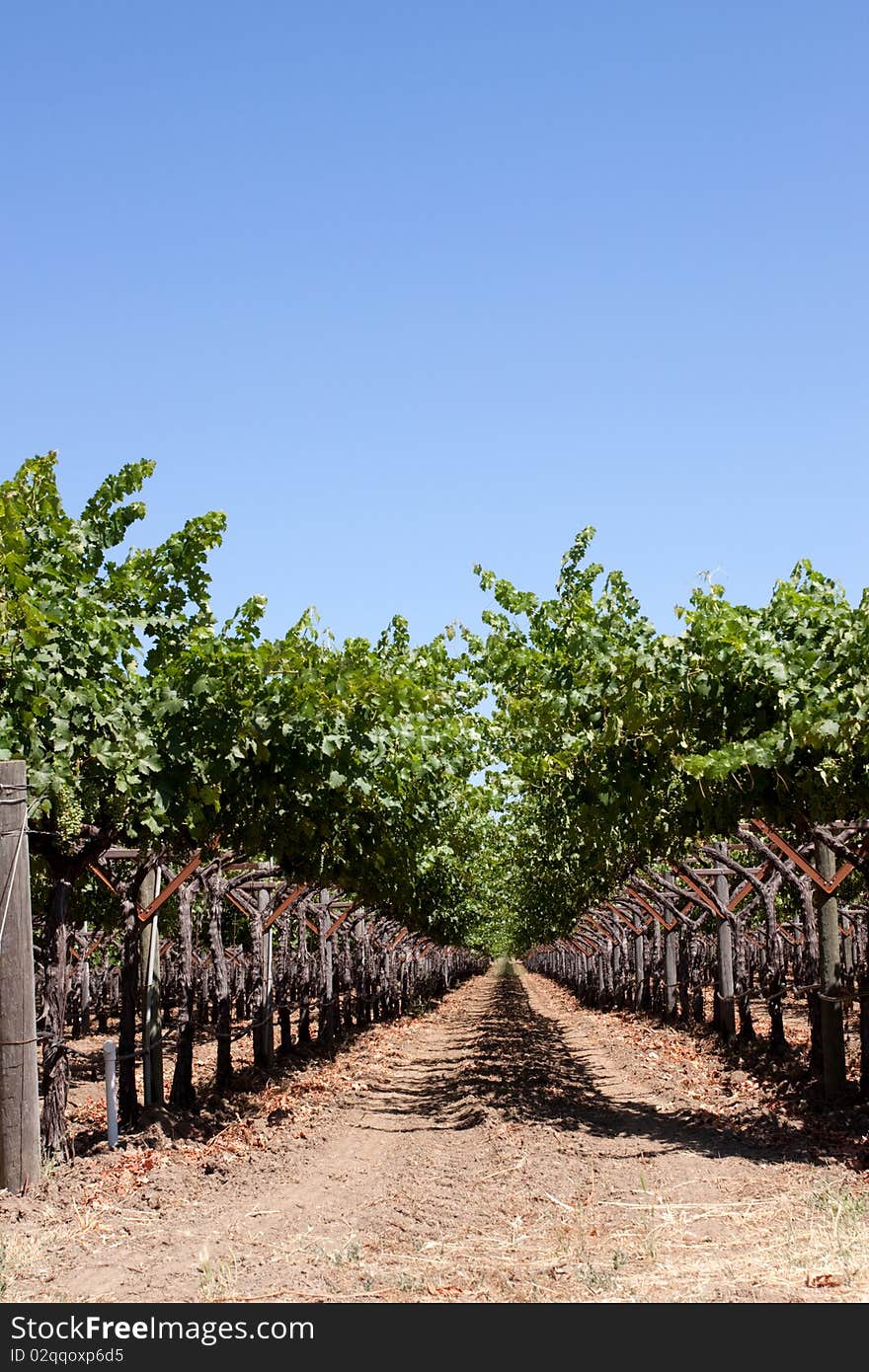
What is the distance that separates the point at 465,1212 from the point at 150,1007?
600 cm

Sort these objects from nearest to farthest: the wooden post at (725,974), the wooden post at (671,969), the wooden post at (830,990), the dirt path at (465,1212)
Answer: the dirt path at (465,1212) < the wooden post at (830,990) < the wooden post at (725,974) < the wooden post at (671,969)

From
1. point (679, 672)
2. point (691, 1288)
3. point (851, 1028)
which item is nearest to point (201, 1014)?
point (851, 1028)

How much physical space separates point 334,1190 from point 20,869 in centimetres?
395

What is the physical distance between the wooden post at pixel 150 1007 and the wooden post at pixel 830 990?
25.2 feet

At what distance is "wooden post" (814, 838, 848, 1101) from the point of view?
42.8ft

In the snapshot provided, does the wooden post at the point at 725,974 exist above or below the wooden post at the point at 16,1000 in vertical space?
below

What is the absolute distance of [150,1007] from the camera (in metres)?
13.2

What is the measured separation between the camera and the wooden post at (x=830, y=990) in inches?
514

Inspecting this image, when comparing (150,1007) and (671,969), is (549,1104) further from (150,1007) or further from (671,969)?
(671,969)

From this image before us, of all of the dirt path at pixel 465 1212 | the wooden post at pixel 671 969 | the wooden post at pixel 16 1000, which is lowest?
the wooden post at pixel 671 969

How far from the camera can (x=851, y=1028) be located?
74.1ft

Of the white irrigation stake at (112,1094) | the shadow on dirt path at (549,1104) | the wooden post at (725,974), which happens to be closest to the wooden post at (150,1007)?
the white irrigation stake at (112,1094)

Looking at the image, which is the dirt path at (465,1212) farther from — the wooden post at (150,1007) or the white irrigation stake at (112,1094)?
the wooden post at (150,1007)

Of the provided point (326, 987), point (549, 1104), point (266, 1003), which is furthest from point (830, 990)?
point (326, 987)
